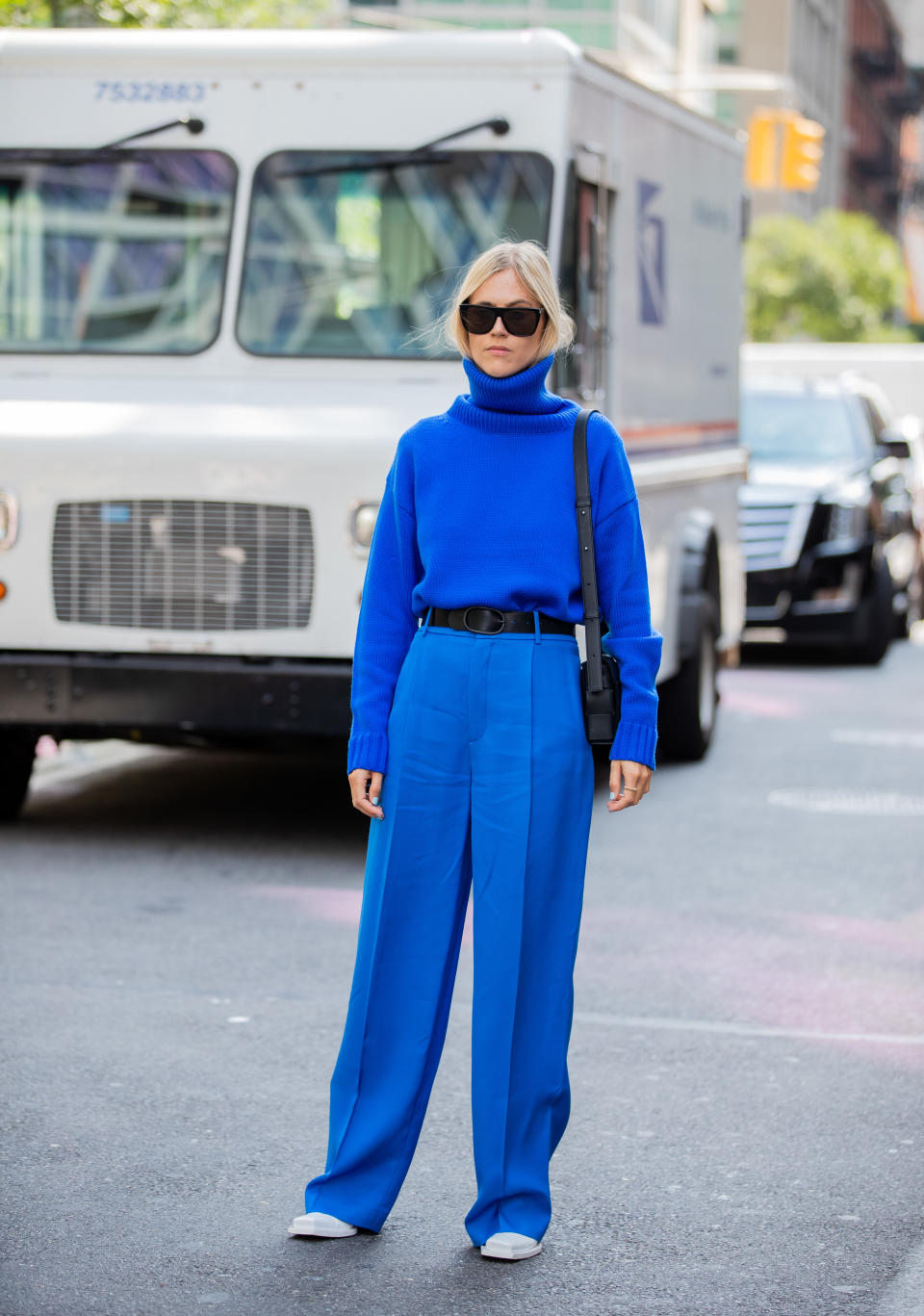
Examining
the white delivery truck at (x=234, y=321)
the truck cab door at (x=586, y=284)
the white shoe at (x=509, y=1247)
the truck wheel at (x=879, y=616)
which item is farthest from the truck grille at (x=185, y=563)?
the truck wheel at (x=879, y=616)

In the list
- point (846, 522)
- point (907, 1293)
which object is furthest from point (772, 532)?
point (907, 1293)

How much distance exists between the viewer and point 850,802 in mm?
10336

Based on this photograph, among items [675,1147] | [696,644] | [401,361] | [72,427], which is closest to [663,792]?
[696,644]

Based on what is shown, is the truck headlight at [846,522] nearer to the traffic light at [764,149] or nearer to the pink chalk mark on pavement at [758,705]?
the pink chalk mark on pavement at [758,705]

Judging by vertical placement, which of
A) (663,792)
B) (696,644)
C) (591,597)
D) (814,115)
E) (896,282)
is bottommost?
(663,792)

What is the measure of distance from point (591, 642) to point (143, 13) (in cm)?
943

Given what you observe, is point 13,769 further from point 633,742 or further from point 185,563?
point 633,742

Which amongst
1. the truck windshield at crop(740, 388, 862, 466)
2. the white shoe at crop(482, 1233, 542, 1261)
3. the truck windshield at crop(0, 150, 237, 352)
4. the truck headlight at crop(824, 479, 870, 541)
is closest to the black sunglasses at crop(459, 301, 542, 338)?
the white shoe at crop(482, 1233, 542, 1261)

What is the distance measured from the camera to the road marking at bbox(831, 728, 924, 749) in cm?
1238

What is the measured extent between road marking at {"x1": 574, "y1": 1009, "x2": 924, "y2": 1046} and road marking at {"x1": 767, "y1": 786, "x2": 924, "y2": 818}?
3.88m

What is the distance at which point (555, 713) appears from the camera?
13.9 ft

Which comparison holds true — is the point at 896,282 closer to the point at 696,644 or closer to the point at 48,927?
the point at 696,644

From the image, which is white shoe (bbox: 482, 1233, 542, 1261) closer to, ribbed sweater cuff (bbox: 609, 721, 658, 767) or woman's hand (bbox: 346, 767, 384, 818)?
woman's hand (bbox: 346, 767, 384, 818)

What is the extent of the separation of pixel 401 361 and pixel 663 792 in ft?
9.33
